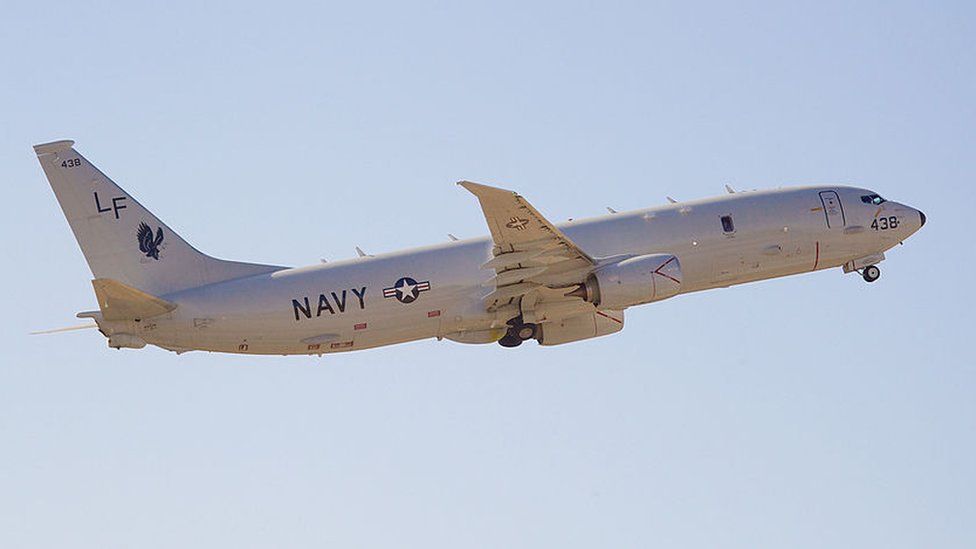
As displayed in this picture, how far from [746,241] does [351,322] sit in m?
14.6

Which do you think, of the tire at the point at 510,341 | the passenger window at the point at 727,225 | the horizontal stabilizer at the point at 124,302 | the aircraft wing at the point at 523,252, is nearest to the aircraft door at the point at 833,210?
the passenger window at the point at 727,225

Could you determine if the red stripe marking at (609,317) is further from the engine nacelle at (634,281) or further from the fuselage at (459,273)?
the engine nacelle at (634,281)

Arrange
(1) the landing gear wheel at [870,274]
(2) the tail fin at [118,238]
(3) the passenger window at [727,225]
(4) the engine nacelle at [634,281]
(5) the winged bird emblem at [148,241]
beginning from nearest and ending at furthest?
1. (2) the tail fin at [118,238]
2. (5) the winged bird emblem at [148,241]
3. (4) the engine nacelle at [634,281]
4. (3) the passenger window at [727,225]
5. (1) the landing gear wheel at [870,274]

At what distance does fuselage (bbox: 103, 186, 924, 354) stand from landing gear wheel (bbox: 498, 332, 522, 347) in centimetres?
110

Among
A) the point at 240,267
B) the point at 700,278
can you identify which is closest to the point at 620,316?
the point at 700,278

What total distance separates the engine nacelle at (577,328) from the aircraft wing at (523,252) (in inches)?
116

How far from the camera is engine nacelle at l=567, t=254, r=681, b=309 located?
170 feet

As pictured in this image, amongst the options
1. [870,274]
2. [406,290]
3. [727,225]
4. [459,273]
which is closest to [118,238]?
[406,290]

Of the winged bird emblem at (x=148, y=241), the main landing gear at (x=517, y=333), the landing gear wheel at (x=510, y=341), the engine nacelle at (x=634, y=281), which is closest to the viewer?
the winged bird emblem at (x=148, y=241)

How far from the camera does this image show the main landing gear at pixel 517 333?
180 feet

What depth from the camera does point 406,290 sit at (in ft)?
170

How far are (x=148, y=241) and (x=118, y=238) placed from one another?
3.29 feet

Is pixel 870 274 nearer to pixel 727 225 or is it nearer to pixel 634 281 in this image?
pixel 727 225

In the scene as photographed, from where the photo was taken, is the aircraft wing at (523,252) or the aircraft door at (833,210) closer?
the aircraft wing at (523,252)
